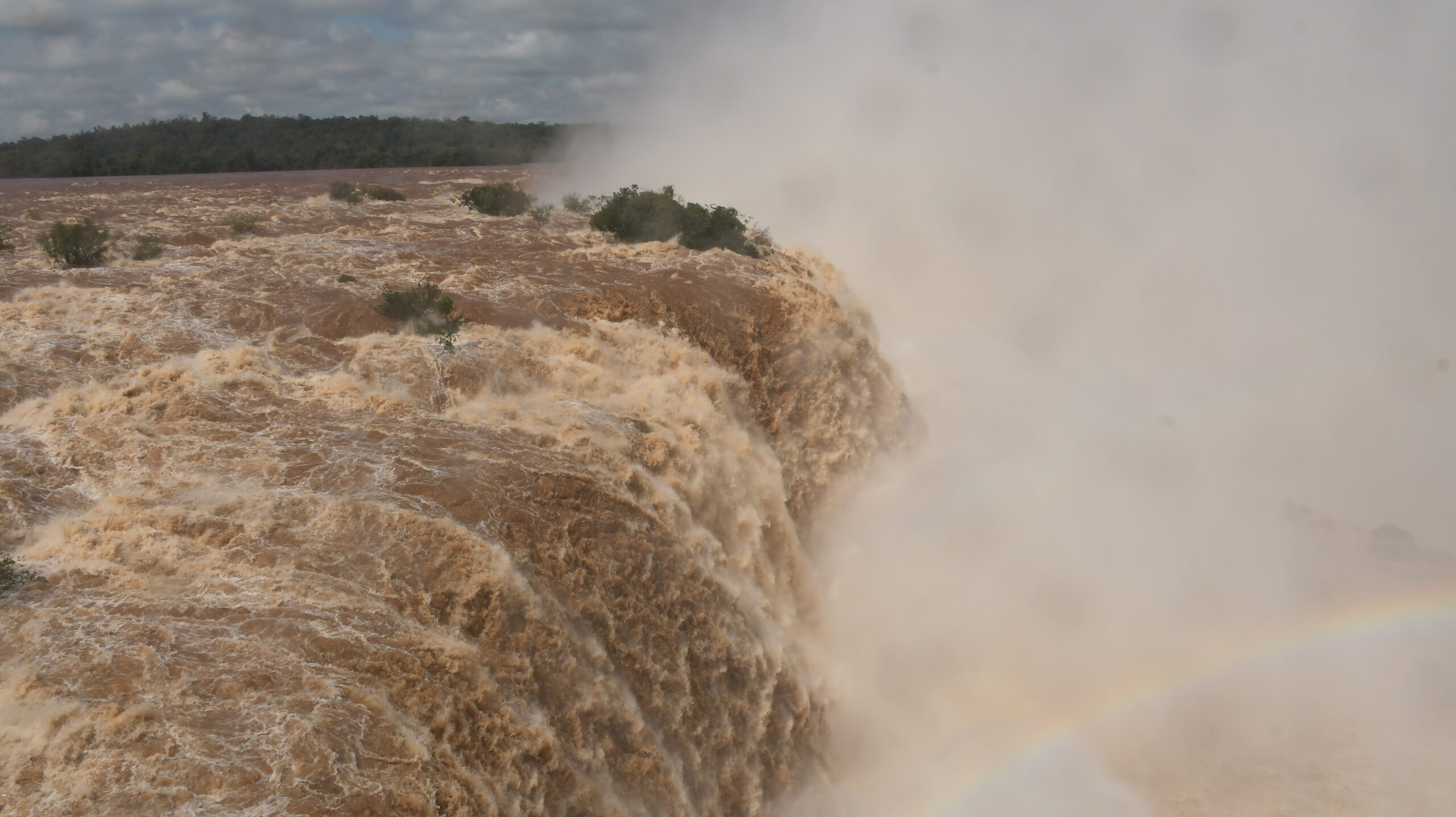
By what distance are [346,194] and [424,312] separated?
15.4m

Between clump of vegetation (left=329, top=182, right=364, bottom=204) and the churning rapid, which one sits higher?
clump of vegetation (left=329, top=182, right=364, bottom=204)

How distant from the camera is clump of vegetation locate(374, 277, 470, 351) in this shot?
11633 millimetres

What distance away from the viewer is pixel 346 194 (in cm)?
2516

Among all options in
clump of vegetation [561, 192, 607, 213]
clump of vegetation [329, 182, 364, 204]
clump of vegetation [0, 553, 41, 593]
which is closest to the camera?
clump of vegetation [0, 553, 41, 593]

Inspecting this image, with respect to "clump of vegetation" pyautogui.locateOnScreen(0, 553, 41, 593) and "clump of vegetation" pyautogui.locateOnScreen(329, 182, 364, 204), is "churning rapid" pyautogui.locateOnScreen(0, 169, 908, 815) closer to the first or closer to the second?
"clump of vegetation" pyautogui.locateOnScreen(0, 553, 41, 593)

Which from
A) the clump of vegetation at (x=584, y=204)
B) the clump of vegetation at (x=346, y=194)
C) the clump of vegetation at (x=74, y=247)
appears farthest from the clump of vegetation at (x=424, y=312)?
the clump of vegetation at (x=346, y=194)

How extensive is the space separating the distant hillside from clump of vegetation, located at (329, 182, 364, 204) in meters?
22.6

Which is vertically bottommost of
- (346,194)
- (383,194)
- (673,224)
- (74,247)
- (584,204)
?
(74,247)

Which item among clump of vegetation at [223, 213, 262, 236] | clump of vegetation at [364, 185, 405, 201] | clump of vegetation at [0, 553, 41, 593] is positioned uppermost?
clump of vegetation at [364, 185, 405, 201]

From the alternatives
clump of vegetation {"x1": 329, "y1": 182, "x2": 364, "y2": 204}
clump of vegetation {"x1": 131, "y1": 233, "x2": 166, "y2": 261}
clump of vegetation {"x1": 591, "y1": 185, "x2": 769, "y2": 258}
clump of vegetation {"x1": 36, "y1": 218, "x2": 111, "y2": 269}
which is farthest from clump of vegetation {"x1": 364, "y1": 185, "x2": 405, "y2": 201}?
clump of vegetation {"x1": 36, "y1": 218, "x2": 111, "y2": 269}

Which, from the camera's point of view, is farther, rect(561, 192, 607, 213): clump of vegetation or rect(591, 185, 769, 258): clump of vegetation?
rect(561, 192, 607, 213): clump of vegetation

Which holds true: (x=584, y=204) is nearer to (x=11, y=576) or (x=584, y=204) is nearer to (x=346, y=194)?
(x=346, y=194)

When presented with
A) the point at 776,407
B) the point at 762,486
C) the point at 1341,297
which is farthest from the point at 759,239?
the point at 1341,297

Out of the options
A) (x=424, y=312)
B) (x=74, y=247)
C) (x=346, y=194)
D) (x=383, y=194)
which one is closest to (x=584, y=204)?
(x=346, y=194)
